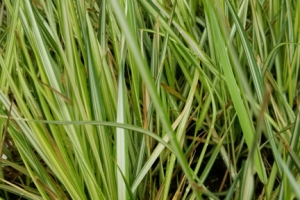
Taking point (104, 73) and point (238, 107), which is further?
point (104, 73)

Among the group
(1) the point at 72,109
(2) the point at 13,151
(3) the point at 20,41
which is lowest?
(2) the point at 13,151

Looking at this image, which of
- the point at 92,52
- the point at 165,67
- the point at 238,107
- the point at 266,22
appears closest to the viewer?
the point at 238,107

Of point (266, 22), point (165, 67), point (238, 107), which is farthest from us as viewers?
point (266, 22)

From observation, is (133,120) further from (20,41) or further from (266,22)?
(266,22)

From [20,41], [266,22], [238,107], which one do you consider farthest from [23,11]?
[266,22]

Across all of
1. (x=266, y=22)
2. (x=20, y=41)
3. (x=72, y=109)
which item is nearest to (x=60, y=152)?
(x=72, y=109)

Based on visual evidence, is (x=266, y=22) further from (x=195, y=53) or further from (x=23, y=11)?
(x=23, y=11)

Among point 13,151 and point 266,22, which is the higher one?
point 266,22

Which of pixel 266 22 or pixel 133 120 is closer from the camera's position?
pixel 133 120

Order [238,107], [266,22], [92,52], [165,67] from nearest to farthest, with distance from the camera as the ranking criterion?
[238,107]
[92,52]
[165,67]
[266,22]
